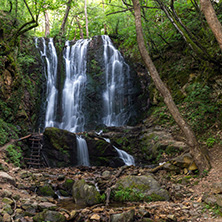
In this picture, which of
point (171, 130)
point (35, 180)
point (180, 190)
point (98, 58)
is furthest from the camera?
point (98, 58)

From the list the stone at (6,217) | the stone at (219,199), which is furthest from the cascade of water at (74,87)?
the stone at (219,199)

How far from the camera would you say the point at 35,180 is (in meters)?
6.71

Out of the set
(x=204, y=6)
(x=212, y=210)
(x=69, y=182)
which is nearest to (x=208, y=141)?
(x=212, y=210)

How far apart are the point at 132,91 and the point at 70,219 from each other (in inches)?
487

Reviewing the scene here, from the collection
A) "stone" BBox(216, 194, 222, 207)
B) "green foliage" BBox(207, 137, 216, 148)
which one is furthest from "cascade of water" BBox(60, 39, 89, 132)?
"stone" BBox(216, 194, 222, 207)

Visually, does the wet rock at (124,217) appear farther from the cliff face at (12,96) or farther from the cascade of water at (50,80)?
the cascade of water at (50,80)

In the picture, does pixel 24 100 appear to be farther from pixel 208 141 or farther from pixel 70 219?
pixel 208 141

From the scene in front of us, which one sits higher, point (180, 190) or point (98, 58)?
point (98, 58)

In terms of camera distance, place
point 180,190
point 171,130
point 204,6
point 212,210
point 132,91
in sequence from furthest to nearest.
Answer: point 132,91
point 171,130
point 180,190
point 204,6
point 212,210

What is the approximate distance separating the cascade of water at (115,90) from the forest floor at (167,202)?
8.62m

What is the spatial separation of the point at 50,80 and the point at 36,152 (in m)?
7.63

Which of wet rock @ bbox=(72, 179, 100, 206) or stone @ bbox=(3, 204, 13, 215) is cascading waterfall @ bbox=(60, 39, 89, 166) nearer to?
wet rock @ bbox=(72, 179, 100, 206)

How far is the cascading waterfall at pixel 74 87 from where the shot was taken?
586 inches

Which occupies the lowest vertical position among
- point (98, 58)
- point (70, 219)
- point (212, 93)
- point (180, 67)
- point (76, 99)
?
point (70, 219)
